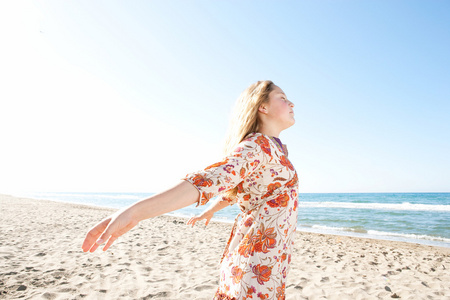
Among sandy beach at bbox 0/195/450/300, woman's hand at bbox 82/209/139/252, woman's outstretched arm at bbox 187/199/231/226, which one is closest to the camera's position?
woman's hand at bbox 82/209/139/252

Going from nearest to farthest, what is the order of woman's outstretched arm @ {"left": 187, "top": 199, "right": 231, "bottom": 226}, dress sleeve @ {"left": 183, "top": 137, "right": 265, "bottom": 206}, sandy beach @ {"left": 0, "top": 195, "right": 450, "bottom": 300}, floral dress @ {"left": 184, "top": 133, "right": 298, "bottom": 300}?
dress sleeve @ {"left": 183, "top": 137, "right": 265, "bottom": 206}, floral dress @ {"left": 184, "top": 133, "right": 298, "bottom": 300}, woman's outstretched arm @ {"left": 187, "top": 199, "right": 231, "bottom": 226}, sandy beach @ {"left": 0, "top": 195, "right": 450, "bottom": 300}

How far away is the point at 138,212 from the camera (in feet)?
3.22

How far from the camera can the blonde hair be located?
1534mm

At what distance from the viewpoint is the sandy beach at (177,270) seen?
4.25 m

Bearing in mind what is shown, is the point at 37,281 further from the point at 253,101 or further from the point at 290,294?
the point at 253,101

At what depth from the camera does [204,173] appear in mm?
1126

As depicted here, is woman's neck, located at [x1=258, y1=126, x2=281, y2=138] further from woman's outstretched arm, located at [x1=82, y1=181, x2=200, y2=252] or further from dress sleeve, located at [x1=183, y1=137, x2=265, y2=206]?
woman's outstretched arm, located at [x1=82, y1=181, x2=200, y2=252]

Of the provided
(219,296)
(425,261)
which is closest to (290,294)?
(219,296)

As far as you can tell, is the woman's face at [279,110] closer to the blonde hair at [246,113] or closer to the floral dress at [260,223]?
the blonde hair at [246,113]

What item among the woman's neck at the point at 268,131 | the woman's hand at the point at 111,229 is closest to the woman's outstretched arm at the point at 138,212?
the woman's hand at the point at 111,229

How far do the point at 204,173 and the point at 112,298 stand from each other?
3723mm

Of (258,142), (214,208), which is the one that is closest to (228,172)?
(258,142)

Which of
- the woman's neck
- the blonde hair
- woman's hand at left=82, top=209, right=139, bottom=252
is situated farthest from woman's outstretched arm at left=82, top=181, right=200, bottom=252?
the woman's neck

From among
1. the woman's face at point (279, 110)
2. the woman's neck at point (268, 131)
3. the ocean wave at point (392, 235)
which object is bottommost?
the ocean wave at point (392, 235)
